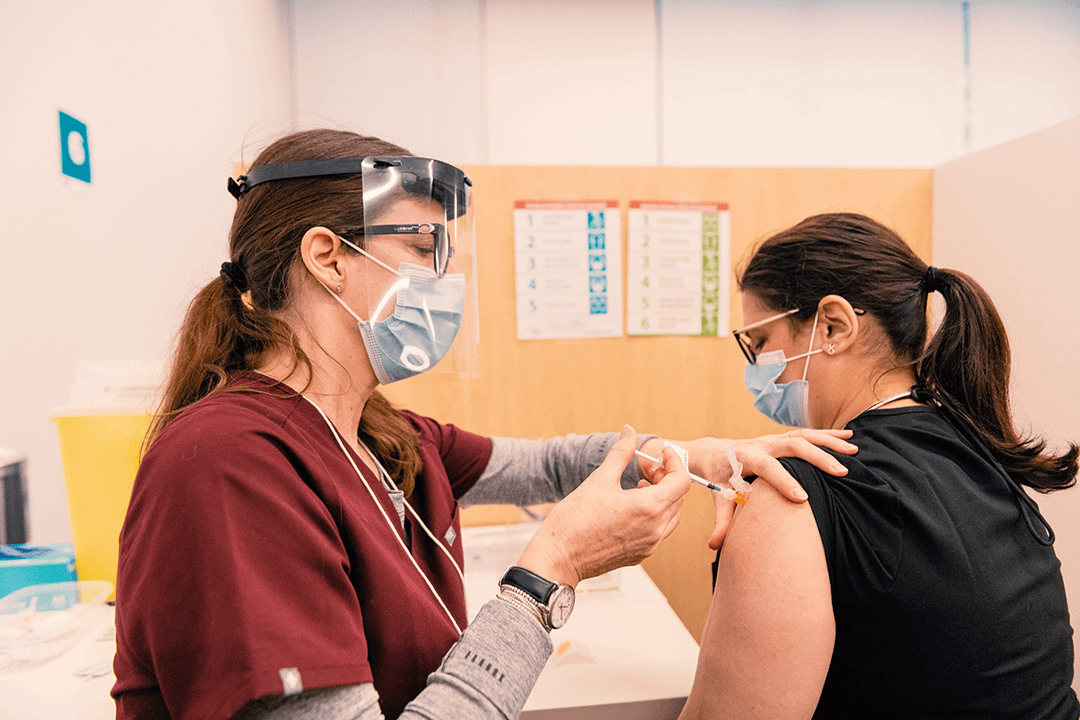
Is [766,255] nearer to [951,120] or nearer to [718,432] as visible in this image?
[718,432]

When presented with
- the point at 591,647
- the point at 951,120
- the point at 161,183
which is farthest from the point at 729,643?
the point at 951,120

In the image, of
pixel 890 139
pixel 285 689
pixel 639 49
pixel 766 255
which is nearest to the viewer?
pixel 285 689

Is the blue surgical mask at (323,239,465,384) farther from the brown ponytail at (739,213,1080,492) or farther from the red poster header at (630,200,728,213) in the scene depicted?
the red poster header at (630,200,728,213)

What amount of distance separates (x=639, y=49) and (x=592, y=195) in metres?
1.58

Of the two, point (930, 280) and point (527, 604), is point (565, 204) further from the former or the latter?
point (527, 604)

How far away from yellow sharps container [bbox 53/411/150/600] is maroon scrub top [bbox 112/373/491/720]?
2.31 ft

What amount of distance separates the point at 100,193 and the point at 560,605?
Result: 1461 millimetres

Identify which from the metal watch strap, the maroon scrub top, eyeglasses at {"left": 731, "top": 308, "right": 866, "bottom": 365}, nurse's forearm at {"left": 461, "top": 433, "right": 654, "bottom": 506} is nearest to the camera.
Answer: the maroon scrub top

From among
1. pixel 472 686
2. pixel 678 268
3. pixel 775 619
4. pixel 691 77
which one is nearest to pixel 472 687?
pixel 472 686

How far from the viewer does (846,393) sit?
1.04 m

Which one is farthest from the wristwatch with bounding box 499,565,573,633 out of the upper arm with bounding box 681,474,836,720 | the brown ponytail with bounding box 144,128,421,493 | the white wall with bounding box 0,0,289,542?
the white wall with bounding box 0,0,289,542

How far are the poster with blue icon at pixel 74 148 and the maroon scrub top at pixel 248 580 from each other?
0.98 meters

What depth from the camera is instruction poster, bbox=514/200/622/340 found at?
1.77 m

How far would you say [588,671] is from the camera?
41.9 inches
